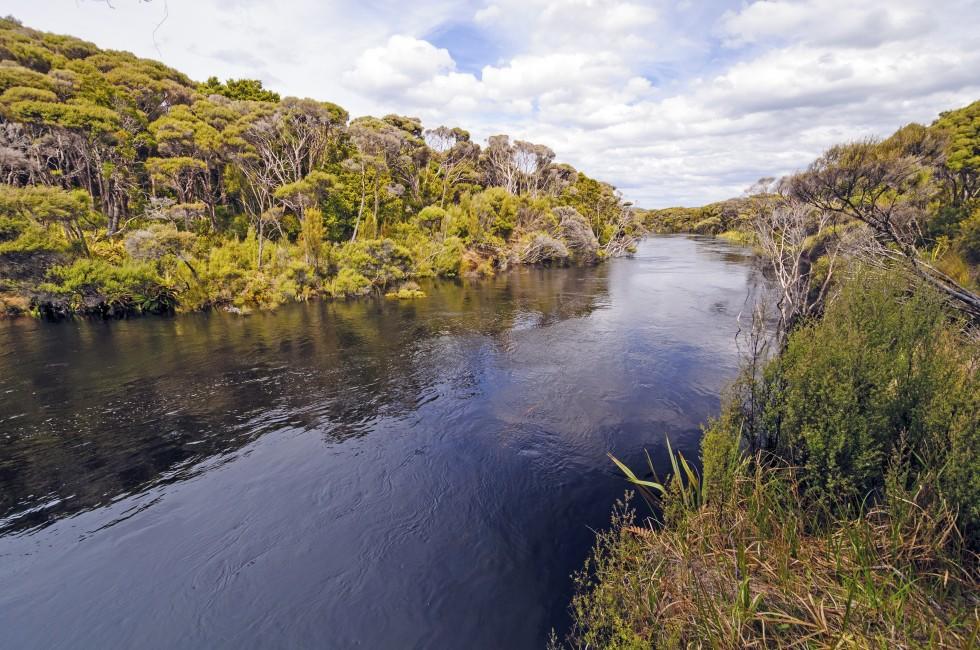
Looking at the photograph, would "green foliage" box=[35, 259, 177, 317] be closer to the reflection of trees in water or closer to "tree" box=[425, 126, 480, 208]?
the reflection of trees in water

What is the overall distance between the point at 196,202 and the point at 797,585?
51291 millimetres

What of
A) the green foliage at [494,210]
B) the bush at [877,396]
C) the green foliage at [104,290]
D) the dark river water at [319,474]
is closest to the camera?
the bush at [877,396]

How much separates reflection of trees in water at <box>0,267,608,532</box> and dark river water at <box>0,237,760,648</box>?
0.13 m

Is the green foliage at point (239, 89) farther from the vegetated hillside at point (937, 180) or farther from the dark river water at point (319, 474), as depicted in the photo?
the vegetated hillside at point (937, 180)

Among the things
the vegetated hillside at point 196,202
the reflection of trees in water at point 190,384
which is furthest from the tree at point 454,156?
the reflection of trees in water at point 190,384

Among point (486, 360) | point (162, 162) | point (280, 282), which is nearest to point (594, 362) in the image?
point (486, 360)

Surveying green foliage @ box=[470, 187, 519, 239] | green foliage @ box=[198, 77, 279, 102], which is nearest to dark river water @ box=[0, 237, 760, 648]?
green foliage @ box=[470, 187, 519, 239]

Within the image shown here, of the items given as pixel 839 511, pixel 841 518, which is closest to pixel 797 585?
pixel 839 511

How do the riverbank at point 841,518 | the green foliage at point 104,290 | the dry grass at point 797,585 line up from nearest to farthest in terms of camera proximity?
the dry grass at point 797,585 → the riverbank at point 841,518 → the green foliage at point 104,290

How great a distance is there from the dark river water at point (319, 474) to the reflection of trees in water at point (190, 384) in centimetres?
13

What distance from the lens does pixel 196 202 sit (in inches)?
1623

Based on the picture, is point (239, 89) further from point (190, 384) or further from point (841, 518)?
point (841, 518)

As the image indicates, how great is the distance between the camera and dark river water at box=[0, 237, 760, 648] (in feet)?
29.2

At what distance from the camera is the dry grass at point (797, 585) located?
485 centimetres
